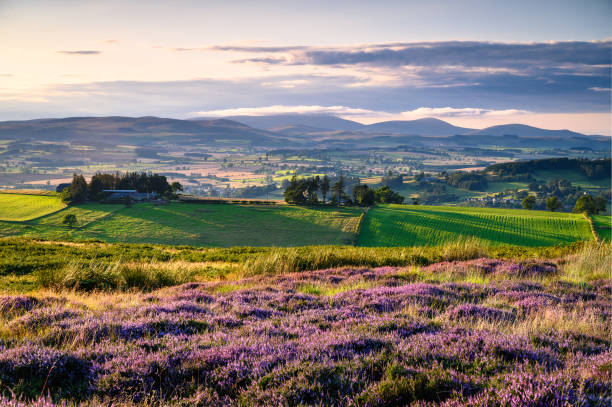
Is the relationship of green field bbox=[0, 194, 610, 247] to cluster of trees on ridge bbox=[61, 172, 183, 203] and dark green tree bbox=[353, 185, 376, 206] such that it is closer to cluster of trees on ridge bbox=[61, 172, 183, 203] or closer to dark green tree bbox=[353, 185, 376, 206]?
cluster of trees on ridge bbox=[61, 172, 183, 203]

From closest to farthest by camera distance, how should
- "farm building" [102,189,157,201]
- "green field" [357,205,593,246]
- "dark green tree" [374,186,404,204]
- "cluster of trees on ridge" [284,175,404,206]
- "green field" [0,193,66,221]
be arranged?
1. "green field" [357,205,593,246]
2. "green field" [0,193,66,221]
3. "farm building" [102,189,157,201]
4. "cluster of trees on ridge" [284,175,404,206]
5. "dark green tree" [374,186,404,204]

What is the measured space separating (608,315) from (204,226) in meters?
64.2

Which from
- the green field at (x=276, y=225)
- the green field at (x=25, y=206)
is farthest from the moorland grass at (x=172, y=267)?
the green field at (x=25, y=206)

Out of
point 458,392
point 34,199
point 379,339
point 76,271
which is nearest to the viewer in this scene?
point 458,392

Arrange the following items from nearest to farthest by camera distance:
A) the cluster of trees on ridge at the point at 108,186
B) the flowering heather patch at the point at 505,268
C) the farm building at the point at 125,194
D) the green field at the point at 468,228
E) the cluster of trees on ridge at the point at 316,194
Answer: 1. the flowering heather patch at the point at 505,268
2. the green field at the point at 468,228
3. the cluster of trees on ridge at the point at 108,186
4. the farm building at the point at 125,194
5. the cluster of trees on ridge at the point at 316,194

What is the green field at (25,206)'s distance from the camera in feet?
231

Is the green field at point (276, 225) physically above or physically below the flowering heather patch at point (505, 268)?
below

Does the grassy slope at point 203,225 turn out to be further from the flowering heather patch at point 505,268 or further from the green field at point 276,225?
the flowering heather patch at point 505,268

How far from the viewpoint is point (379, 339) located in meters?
5.65

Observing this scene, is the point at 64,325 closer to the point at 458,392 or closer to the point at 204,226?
the point at 458,392

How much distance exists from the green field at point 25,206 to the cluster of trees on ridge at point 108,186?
363 cm

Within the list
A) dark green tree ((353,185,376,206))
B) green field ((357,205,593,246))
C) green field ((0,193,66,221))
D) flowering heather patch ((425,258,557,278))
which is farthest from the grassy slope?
flowering heather patch ((425,258,557,278))

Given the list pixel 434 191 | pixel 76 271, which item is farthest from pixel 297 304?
pixel 434 191

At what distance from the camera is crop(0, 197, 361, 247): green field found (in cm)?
5850
